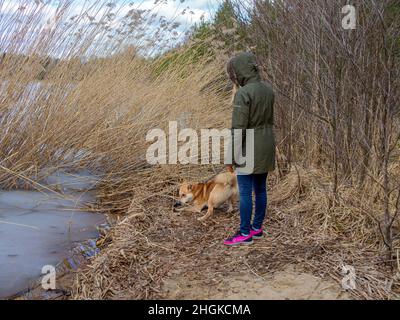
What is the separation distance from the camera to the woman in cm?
383

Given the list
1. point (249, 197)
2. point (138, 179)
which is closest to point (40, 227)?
point (249, 197)

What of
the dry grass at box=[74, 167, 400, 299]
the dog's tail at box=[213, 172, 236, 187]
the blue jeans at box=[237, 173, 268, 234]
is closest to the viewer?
the dry grass at box=[74, 167, 400, 299]

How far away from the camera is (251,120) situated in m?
3.88

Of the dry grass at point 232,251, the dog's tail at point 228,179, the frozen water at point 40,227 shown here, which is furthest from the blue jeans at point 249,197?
the frozen water at point 40,227

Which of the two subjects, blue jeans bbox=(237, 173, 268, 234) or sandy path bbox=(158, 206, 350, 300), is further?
blue jeans bbox=(237, 173, 268, 234)

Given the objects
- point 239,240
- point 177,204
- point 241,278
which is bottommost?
point 241,278

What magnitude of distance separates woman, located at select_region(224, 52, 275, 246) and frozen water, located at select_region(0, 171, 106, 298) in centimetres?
130

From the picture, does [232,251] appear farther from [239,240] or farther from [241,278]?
[241,278]

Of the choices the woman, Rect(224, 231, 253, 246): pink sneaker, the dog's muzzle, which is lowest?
Rect(224, 231, 253, 246): pink sneaker

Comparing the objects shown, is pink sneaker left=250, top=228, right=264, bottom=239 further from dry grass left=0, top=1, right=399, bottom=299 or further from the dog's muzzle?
the dog's muzzle

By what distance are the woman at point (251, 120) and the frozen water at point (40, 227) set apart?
1.30 metres

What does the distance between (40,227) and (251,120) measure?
1.88m

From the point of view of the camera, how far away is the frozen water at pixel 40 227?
10.9 feet

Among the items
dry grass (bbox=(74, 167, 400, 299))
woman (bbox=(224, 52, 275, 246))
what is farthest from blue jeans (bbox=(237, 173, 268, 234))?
dry grass (bbox=(74, 167, 400, 299))
